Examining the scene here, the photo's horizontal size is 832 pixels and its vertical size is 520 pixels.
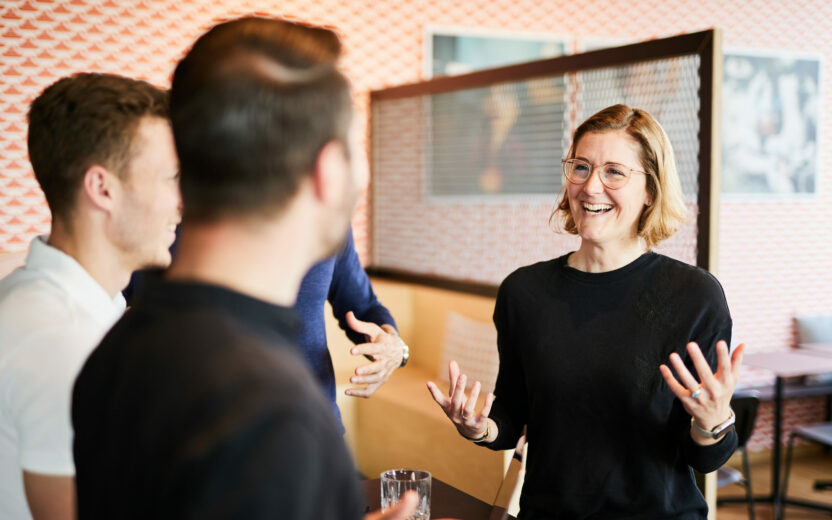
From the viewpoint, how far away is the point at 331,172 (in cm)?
65

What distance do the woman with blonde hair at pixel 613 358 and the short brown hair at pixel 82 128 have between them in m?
0.74

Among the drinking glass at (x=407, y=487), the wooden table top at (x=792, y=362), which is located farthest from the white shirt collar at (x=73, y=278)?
the wooden table top at (x=792, y=362)

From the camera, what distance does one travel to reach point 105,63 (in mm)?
4160

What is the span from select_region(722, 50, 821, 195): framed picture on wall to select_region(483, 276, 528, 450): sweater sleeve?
403 centimetres

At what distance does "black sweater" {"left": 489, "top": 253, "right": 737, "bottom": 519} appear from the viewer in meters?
1.50

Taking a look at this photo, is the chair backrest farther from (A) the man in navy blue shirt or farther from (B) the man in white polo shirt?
(B) the man in white polo shirt

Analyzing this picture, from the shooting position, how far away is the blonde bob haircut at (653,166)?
168 centimetres

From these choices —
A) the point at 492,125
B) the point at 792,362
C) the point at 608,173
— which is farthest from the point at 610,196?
the point at 792,362

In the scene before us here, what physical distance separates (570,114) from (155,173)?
2.64 m

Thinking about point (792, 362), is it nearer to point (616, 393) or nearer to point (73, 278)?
point (616, 393)

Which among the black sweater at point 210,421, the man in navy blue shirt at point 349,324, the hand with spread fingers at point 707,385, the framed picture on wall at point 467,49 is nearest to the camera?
the black sweater at point 210,421

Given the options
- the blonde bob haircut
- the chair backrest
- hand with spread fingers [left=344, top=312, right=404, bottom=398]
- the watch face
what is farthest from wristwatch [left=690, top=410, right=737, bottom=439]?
the chair backrest

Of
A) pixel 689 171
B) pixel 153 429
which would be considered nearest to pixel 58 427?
pixel 153 429

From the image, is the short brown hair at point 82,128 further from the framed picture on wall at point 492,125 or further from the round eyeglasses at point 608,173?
the framed picture on wall at point 492,125
